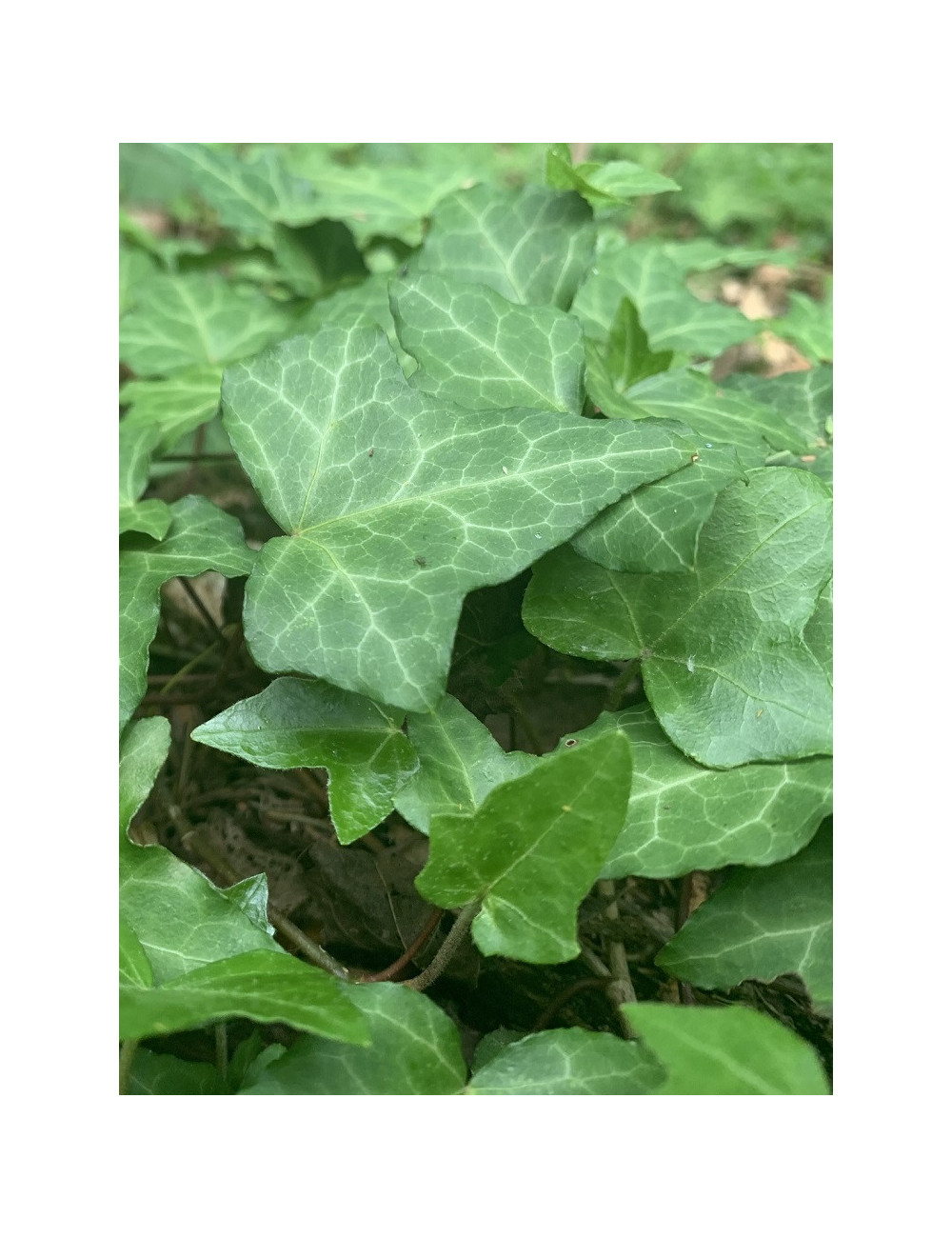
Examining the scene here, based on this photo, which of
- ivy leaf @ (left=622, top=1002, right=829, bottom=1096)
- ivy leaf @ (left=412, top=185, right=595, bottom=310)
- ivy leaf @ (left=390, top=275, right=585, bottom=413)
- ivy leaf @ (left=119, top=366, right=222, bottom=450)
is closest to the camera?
ivy leaf @ (left=622, top=1002, right=829, bottom=1096)

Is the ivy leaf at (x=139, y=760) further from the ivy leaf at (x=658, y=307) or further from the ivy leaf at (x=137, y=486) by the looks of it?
the ivy leaf at (x=658, y=307)

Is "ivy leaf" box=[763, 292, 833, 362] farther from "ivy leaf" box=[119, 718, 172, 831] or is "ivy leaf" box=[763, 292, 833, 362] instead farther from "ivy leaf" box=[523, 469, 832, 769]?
"ivy leaf" box=[119, 718, 172, 831]

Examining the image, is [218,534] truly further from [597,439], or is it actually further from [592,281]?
[592,281]

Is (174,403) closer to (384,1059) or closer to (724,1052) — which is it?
(384,1059)

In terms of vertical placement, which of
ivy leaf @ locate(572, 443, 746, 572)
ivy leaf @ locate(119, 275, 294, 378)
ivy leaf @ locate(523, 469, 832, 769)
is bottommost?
ivy leaf @ locate(523, 469, 832, 769)

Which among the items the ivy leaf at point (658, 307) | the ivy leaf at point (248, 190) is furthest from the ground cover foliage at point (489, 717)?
the ivy leaf at point (248, 190)

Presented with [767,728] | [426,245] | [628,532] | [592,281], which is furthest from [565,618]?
[592,281]

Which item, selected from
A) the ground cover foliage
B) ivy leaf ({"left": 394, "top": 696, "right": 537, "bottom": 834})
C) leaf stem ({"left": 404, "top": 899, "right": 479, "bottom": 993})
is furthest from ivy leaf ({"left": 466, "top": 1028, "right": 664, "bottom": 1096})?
ivy leaf ({"left": 394, "top": 696, "right": 537, "bottom": 834})

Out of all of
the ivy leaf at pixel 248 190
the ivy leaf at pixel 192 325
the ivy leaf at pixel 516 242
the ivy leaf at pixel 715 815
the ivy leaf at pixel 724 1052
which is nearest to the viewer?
the ivy leaf at pixel 724 1052
